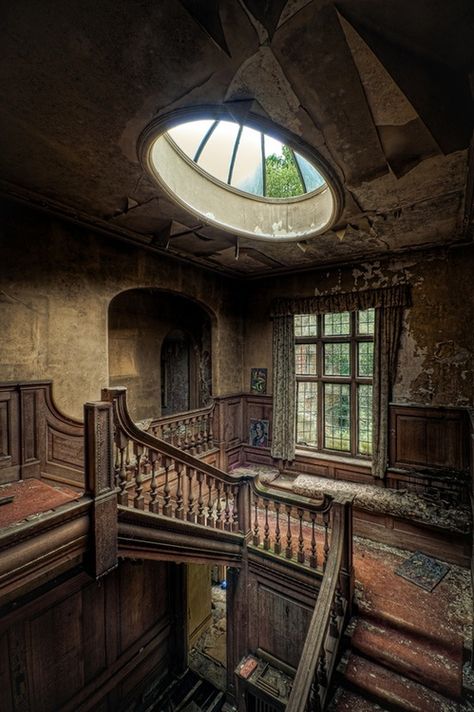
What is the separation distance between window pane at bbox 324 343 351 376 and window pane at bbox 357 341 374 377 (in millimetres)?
179

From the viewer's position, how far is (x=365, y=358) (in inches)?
210

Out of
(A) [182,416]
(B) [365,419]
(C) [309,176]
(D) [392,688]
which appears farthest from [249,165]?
(D) [392,688]

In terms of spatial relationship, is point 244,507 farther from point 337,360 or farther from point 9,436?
point 337,360

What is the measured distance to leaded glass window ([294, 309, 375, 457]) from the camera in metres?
5.32

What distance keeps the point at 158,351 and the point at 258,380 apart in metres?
2.08

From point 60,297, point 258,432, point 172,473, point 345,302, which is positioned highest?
point 345,302

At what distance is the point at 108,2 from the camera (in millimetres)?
1447

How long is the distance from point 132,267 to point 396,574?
5.07 meters

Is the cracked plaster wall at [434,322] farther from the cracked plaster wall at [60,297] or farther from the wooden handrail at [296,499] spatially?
the cracked plaster wall at [60,297]

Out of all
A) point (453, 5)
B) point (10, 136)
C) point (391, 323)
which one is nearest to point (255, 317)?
point (391, 323)

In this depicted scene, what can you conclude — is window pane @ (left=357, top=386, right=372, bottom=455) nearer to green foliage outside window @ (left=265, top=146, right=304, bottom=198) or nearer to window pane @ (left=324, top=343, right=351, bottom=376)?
window pane @ (left=324, top=343, right=351, bottom=376)

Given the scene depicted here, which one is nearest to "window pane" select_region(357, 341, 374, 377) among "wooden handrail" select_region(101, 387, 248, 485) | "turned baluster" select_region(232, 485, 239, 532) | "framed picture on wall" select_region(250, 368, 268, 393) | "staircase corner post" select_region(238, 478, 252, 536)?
"framed picture on wall" select_region(250, 368, 268, 393)

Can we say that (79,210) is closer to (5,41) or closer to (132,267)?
(132,267)

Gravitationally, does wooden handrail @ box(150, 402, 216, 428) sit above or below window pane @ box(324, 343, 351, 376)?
below
